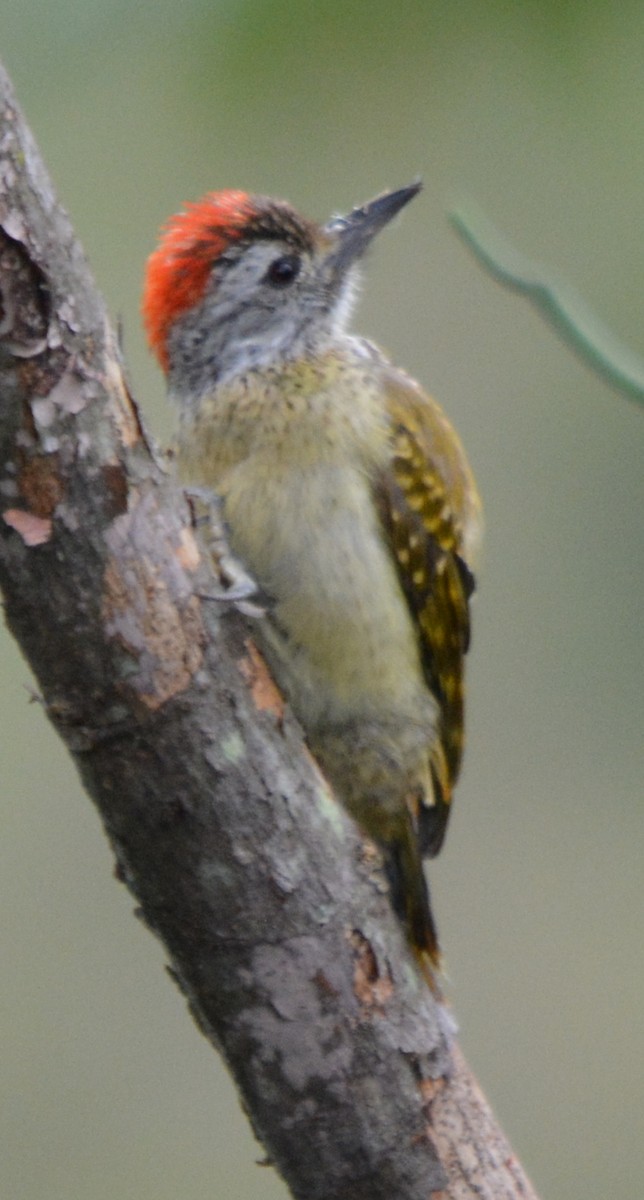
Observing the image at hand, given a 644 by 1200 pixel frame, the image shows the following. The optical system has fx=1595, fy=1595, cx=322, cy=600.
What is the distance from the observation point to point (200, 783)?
2.06 m

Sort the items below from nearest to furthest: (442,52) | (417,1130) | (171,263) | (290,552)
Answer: (442,52)
(417,1130)
(290,552)
(171,263)

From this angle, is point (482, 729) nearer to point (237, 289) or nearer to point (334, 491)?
point (237, 289)

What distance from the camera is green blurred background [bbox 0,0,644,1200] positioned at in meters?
4.91

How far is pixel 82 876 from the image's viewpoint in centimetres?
505

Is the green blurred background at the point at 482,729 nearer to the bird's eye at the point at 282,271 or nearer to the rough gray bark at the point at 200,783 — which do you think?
the bird's eye at the point at 282,271

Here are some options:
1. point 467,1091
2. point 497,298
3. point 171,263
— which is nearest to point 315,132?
point 497,298

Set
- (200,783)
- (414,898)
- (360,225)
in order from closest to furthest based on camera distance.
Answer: (200,783)
(414,898)
(360,225)

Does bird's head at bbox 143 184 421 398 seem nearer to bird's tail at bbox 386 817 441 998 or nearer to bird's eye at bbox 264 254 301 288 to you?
bird's eye at bbox 264 254 301 288

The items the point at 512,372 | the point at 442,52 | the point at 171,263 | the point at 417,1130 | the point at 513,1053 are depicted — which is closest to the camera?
the point at 442,52

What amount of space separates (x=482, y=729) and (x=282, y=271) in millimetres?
2641

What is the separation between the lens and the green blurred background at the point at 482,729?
16.1 ft

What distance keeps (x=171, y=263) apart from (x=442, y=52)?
4.99ft

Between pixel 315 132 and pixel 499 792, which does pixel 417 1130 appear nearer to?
pixel 499 792

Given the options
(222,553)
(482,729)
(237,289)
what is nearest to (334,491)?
(222,553)
